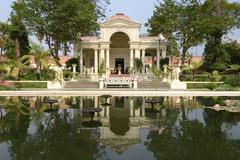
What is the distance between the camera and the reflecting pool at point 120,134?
9086mm

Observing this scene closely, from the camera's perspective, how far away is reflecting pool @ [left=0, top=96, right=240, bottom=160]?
909 centimetres

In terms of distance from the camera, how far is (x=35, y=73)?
37.5m

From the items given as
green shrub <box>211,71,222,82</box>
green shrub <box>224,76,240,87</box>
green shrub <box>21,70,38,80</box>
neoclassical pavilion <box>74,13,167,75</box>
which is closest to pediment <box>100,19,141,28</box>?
neoclassical pavilion <box>74,13,167,75</box>

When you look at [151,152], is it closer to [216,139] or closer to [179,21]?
[216,139]

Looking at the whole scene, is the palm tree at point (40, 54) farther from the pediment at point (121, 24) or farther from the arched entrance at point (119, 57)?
the arched entrance at point (119, 57)

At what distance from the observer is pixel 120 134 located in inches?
464

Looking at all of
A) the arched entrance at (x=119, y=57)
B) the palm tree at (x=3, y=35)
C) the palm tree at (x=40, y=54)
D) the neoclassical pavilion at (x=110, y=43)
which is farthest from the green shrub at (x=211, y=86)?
the palm tree at (x=3, y=35)

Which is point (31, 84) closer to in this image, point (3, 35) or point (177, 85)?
point (177, 85)

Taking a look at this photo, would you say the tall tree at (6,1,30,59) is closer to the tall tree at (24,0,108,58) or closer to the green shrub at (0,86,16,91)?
the tall tree at (24,0,108,58)

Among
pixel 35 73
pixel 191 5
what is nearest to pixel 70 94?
pixel 35 73

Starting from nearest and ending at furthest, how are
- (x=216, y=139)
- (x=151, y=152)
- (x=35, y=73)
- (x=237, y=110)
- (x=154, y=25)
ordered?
(x=151, y=152), (x=216, y=139), (x=237, y=110), (x=35, y=73), (x=154, y=25)

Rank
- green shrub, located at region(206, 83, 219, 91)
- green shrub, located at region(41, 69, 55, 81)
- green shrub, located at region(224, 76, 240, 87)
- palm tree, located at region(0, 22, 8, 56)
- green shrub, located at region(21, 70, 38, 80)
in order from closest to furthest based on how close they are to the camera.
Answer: green shrub, located at region(206, 83, 219, 91), green shrub, located at region(224, 76, 240, 87), green shrub, located at region(21, 70, 38, 80), green shrub, located at region(41, 69, 55, 81), palm tree, located at region(0, 22, 8, 56)

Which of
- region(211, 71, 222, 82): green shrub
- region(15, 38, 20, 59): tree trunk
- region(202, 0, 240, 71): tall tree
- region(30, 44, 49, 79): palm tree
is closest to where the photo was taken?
region(211, 71, 222, 82): green shrub

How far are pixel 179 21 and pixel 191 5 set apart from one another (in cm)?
276
